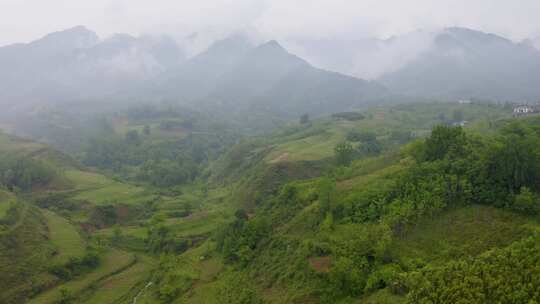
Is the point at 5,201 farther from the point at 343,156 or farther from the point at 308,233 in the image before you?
the point at 343,156

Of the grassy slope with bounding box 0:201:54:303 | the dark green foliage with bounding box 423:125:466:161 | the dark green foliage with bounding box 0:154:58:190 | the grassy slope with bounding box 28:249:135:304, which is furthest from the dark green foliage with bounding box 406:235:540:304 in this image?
the dark green foliage with bounding box 0:154:58:190

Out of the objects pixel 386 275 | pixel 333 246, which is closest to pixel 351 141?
pixel 333 246

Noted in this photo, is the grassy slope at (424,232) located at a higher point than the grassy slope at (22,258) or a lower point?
higher

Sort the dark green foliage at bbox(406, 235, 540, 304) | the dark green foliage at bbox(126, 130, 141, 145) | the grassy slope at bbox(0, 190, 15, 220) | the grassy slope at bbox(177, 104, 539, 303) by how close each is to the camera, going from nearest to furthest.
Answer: the dark green foliage at bbox(406, 235, 540, 304) → the grassy slope at bbox(177, 104, 539, 303) → the grassy slope at bbox(0, 190, 15, 220) → the dark green foliage at bbox(126, 130, 141, 145)

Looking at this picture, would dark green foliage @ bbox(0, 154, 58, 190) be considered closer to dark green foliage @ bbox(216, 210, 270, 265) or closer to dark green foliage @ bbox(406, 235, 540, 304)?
dark green foliage @ bbox(216, 210, 270, 265)

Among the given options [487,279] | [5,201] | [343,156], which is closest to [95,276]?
[5,201]

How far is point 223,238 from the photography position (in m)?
48.5

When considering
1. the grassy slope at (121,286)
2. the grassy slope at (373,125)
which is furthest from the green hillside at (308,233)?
the grassy slope at (373,125)

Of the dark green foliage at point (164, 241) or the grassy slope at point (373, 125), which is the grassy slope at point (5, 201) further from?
the grassy slope at point (373, 125)

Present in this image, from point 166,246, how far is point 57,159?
58.6 meters

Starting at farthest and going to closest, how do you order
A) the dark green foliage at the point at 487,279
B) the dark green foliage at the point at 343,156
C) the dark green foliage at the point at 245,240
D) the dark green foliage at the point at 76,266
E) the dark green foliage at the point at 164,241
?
the dark green foliage at the point at 343,156
the dark green foliage at the point at 164,241
the dark green foliage at the point at 76,266
the dark green foliage at the point at 245,240
the dark green foliage at the point at 487,279

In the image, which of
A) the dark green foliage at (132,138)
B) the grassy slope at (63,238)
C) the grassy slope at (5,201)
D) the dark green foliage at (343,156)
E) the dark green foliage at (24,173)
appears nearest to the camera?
the grassy slope at (63,238)

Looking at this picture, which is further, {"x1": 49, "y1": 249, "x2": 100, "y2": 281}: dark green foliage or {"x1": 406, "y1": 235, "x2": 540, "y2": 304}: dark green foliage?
{"x1": 49, "y1": 249, "x2": 100, "y2": 281}: dark green foliage

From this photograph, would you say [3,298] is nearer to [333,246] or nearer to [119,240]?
[119,240]
